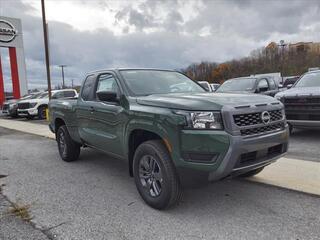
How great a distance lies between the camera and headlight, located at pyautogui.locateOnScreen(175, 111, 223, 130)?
129 inches

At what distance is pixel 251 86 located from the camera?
1050 centimetres

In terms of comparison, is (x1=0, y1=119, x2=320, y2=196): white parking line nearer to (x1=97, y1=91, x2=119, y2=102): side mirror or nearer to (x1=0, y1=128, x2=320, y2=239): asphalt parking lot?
(x1=0, y1=128, x2=320, y2=239): asphalt parking lot

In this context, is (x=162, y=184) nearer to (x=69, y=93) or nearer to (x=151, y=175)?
(x=151, y=175)

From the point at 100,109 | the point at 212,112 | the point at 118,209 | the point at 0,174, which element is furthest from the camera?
the point at 0,174

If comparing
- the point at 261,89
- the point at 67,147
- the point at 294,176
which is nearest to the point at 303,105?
the point at 294,176

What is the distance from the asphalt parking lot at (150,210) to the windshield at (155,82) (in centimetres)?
150

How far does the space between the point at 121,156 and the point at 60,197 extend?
104 centimetres


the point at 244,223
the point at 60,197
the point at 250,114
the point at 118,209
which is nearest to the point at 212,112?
the point at 250,114

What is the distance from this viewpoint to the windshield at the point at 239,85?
10547mm

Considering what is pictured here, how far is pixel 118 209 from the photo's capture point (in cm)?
391

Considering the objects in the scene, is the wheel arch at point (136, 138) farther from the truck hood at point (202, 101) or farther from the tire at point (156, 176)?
the truck hood at point (202, 101)

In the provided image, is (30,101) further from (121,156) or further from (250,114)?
(250,114)

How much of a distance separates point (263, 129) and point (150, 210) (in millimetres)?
1679

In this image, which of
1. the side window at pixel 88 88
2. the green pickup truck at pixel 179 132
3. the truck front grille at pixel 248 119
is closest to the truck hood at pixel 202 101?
the green pickup truck at pixel 179 132
